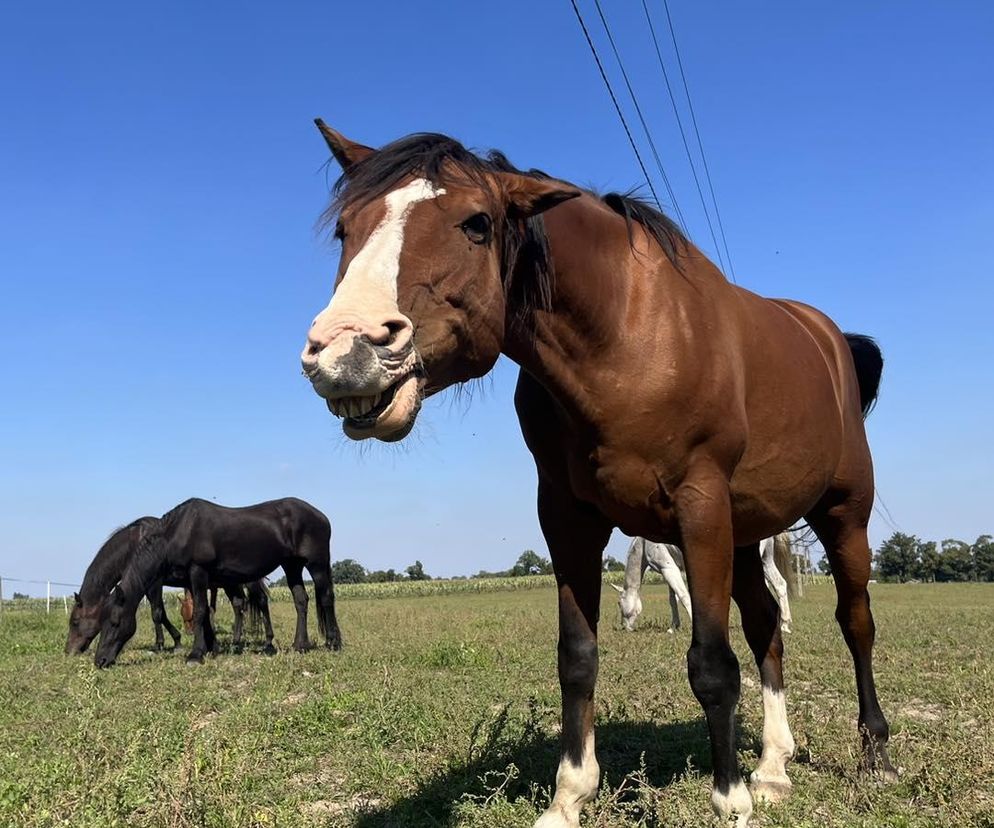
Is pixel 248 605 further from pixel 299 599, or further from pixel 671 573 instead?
pixel 671 573

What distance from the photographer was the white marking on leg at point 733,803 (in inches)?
113

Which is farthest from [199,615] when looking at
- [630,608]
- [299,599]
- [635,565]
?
[635,565]

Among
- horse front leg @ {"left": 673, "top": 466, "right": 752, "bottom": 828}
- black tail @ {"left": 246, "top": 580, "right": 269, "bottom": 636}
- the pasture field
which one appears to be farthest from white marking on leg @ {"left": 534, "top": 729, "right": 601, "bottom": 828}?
black tail @ {"left": 246, "top": 580, "right": 269, "bottom": 636}

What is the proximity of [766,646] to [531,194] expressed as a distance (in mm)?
2835

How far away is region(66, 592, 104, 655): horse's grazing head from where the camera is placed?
35.6 ft

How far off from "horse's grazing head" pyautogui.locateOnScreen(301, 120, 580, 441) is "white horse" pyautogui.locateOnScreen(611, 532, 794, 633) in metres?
10.1

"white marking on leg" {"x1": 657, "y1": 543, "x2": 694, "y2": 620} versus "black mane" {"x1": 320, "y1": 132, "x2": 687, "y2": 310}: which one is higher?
"black mane" {"x1": 320, "y1": 132, "x2": 687, "y2": 310}

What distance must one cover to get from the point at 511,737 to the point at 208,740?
62.9 inches

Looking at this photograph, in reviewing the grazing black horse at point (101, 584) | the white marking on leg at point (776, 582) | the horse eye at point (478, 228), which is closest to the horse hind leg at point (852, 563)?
the horse eye at point (478, 228)

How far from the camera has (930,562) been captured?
7925 cm

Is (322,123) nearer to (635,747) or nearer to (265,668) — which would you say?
(635,747)

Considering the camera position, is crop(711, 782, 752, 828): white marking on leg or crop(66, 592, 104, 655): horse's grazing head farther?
crop(66, 592, 104, 655): horse's grazing head

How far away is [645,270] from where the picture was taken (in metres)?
3.06

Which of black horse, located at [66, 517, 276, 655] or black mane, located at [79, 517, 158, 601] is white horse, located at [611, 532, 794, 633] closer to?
black horse, located at [66, 517, 276, 655]
